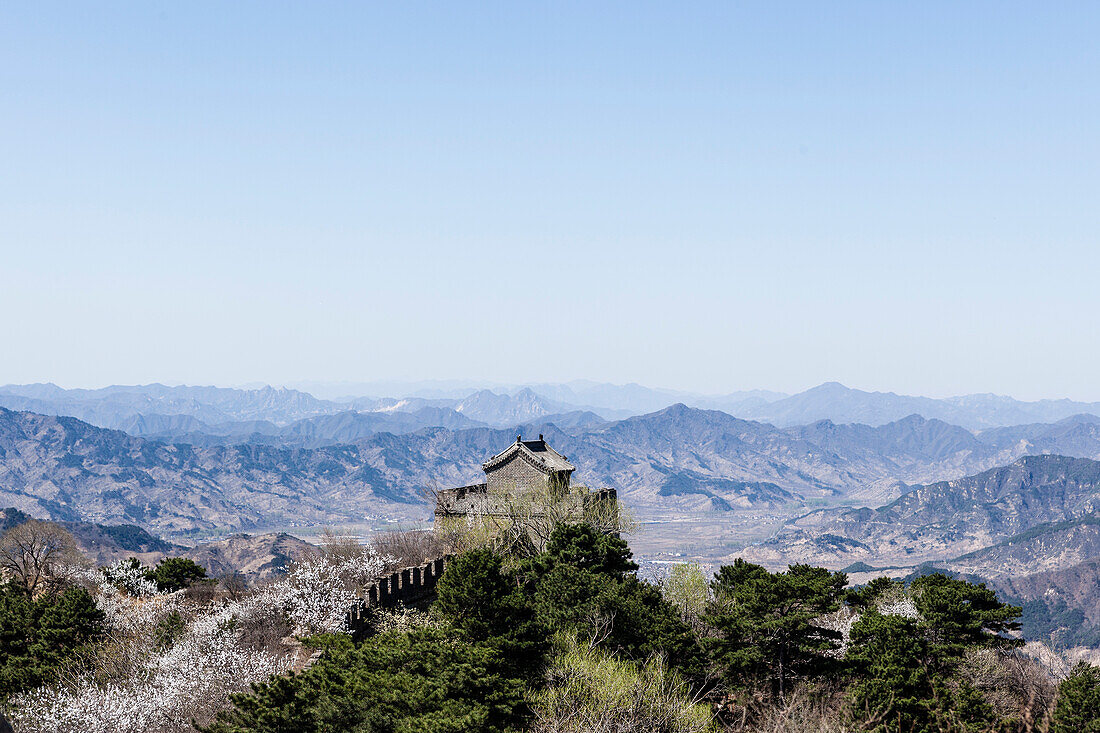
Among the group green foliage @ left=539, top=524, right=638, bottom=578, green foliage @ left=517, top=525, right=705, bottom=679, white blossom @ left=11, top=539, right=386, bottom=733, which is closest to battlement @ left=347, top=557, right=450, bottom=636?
white blossom @ left=11, top=539, right=386, bottom=733

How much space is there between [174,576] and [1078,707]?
58632 millimetres

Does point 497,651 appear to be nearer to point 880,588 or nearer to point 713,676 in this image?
point 713,676

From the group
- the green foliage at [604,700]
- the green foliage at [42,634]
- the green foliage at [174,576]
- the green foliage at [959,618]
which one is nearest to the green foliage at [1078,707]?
the green foliage at [959,618]

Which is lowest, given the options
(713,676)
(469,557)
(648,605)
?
(713,676)

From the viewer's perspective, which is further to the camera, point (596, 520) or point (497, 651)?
point (596, 520)

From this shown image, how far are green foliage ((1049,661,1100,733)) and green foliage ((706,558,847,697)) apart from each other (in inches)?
438

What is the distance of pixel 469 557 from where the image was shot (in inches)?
1438

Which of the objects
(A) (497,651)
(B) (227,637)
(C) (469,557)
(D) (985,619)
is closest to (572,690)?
A: (A) (497,651)

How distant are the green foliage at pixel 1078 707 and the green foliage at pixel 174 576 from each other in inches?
2165

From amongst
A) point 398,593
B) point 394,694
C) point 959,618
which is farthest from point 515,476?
point 394,694

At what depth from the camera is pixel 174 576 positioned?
214 ft

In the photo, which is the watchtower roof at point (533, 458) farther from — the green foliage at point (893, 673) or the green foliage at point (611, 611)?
the green foliage at point (893, 673)

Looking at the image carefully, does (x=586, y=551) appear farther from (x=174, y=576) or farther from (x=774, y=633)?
(x=174, y=576)

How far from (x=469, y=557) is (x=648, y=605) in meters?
11.3
